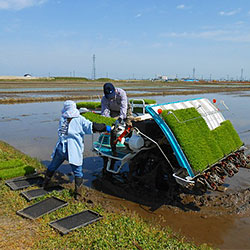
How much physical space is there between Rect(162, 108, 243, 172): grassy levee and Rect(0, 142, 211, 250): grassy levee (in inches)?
52.0

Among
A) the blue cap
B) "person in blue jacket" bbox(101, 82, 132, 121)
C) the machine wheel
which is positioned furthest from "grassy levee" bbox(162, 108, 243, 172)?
the blue cap

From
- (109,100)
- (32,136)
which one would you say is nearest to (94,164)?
(109,100)

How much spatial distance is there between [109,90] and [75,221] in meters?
2.99

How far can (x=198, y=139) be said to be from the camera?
4961 mm

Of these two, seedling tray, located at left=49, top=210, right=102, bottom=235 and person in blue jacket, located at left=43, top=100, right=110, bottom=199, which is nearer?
seedling tray, located at left=49, top=210, right=102, bottom=235

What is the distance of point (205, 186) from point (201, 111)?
6.17 feet

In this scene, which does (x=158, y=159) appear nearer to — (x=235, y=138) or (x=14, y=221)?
(x=235, y=138)

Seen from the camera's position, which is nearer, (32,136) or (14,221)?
(14,221)

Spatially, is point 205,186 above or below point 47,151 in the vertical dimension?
above

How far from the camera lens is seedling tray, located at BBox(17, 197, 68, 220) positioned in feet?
14.7

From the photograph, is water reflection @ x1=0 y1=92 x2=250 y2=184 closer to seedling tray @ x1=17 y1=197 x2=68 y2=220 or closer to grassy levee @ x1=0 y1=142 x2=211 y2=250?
seedling tray @ x1=17 y1=197 x2=68 y2=220

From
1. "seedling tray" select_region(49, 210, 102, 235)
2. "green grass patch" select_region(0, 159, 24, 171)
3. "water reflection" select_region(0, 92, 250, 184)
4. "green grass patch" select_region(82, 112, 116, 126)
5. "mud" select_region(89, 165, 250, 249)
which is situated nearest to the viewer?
"seedling tray" select_region(49, 210, 102, 235)

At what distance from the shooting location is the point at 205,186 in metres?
4.60

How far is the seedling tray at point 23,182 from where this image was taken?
5.66m
